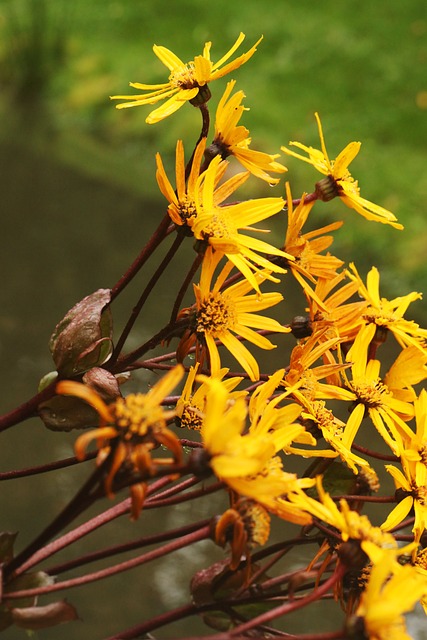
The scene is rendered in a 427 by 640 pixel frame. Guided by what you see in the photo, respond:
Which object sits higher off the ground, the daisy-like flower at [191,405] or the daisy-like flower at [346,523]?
the daisy-like flower at [191,405]

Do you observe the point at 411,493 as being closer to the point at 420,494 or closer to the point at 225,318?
the point at 420,494

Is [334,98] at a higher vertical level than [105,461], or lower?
higher

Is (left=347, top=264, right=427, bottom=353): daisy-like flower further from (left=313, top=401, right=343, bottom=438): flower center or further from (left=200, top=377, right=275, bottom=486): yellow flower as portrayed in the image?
(left=200, top=377, right=275, bottom=486): yellow flower

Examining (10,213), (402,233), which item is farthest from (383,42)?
(10,213)

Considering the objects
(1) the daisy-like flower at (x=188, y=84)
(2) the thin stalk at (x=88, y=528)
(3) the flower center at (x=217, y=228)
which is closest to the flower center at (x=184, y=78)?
(1) the daisy-like flower at (x=188, y=84)

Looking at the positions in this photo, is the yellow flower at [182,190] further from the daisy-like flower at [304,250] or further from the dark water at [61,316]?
the dark water at [61,316]

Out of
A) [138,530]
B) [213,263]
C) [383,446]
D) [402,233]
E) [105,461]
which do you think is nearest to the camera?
[105,461]

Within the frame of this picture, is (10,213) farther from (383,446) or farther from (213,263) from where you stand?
(213,263)

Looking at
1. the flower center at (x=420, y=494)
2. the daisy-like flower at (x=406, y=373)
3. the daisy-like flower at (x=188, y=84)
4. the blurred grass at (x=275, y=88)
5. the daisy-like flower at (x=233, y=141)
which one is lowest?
the flower center at (x=420, y=494)
